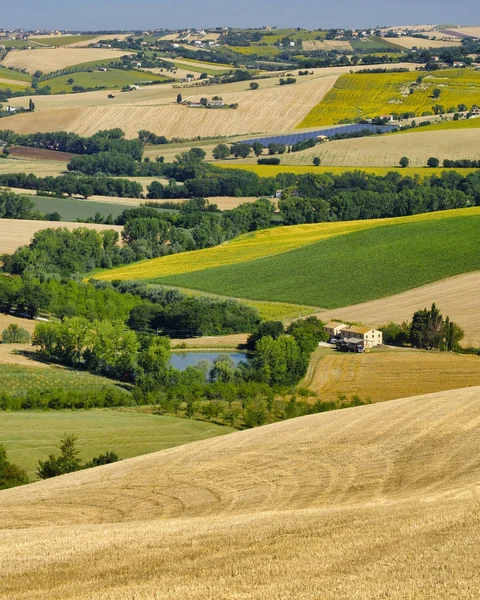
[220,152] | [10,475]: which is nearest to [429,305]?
[10,475]

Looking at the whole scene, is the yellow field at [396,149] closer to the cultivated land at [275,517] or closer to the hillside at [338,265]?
the hillside at [338,265]

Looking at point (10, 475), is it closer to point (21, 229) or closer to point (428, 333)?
point (428, 333)

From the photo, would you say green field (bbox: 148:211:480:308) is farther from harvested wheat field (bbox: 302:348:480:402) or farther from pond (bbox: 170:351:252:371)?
harvested wheat field (bbox: 302:348:480:402)

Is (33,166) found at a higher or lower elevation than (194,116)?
lower

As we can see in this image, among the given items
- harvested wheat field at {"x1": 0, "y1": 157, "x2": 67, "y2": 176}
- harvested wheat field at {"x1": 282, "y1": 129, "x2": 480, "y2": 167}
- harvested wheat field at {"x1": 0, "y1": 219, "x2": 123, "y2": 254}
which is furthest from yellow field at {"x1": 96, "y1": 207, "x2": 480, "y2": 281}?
harvested wheat field at {"x1": 0, "y1": 157, "x2": 67, "y2": 176}

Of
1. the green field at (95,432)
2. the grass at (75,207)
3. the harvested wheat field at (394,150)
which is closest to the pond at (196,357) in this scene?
the green field at (95,432)

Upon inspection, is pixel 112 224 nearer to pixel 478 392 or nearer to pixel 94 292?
pixel 94 292
